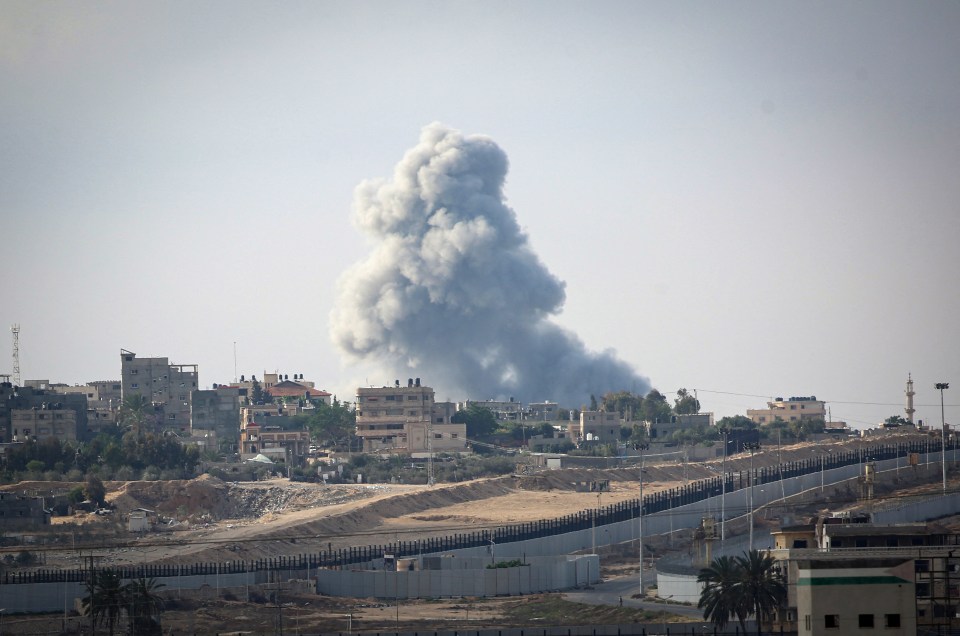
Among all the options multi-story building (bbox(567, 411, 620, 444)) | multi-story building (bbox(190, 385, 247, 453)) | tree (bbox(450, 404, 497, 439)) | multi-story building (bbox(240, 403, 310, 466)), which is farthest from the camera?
multi-story building (bbox(190, 385, 247, 453))

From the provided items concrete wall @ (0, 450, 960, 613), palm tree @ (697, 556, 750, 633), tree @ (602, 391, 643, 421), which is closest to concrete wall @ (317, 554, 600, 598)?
concrete wall @ (0, 450, 960, 613)

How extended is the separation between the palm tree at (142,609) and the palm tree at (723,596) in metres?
23.0

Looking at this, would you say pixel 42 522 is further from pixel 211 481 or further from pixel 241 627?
pixel 241 627

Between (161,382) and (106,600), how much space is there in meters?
118

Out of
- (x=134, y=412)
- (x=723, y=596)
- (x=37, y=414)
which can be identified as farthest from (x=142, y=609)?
(x=37, y=414)

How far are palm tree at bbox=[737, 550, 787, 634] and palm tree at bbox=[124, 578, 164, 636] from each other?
24.6 m

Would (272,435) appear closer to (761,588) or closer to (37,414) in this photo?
(37,414)

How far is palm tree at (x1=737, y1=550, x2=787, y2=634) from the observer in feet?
201

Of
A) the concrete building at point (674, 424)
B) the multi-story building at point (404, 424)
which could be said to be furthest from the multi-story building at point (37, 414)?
the concrete building at point (674, 424)

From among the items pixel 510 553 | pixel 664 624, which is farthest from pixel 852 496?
pixel 664 624

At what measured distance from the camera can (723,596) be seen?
61.6 m

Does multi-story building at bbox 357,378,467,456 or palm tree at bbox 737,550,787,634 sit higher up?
multi-story building at bbox 357,378,467,456

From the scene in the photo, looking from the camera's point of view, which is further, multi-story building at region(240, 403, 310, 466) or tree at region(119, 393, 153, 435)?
tree at region(119, 393, 153, 435)

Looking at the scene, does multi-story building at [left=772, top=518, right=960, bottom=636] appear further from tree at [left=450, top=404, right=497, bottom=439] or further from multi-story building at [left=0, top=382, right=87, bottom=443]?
multi-story building at [left=0, top=382, right=87, bottom=443]
